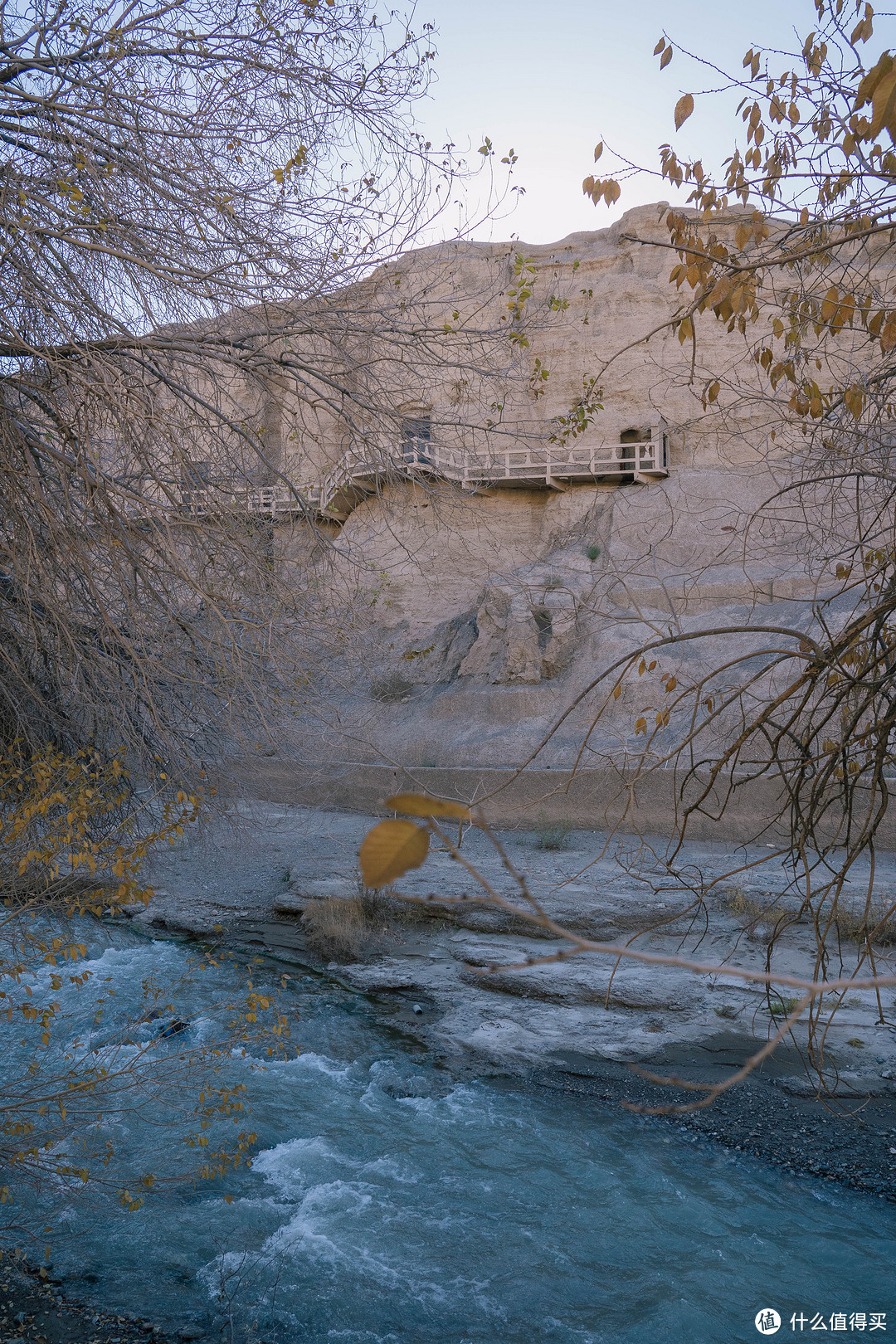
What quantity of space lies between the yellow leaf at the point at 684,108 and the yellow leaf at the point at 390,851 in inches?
102

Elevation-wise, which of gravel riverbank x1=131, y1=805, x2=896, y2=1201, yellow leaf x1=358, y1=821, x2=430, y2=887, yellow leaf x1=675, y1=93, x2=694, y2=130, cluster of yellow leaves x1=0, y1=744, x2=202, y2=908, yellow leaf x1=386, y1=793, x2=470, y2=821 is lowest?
gravel riverbank x1=131, y1=805, x2=896, y2=1201

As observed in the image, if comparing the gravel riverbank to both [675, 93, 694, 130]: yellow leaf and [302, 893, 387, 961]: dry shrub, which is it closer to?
[302, 893, 387, 961]: dry shrub

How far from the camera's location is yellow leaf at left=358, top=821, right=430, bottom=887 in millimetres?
871

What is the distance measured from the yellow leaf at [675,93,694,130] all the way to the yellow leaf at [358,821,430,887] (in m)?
2.58

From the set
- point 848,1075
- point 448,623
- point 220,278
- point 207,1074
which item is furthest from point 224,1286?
point 448,623

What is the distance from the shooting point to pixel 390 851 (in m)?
0.89

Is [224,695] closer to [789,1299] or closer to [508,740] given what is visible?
[789,1299]

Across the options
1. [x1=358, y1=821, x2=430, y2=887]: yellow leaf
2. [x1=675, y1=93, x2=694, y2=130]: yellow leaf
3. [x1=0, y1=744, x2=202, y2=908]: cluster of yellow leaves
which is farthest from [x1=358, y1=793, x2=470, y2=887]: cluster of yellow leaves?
[x1=0, y1=744, x2=202, y2=908]: cluster of yellow leaves

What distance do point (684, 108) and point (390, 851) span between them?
2677 millimetres

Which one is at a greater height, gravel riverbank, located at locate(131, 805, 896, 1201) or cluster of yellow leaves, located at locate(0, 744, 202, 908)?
cluster of yellow leaves, located at locate(0, 744, 202, 908)

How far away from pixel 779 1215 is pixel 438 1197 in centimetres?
198

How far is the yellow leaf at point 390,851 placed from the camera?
87cm

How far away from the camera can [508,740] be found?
56.2 ft

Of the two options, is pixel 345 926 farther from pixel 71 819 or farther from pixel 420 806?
pixel 420 806
